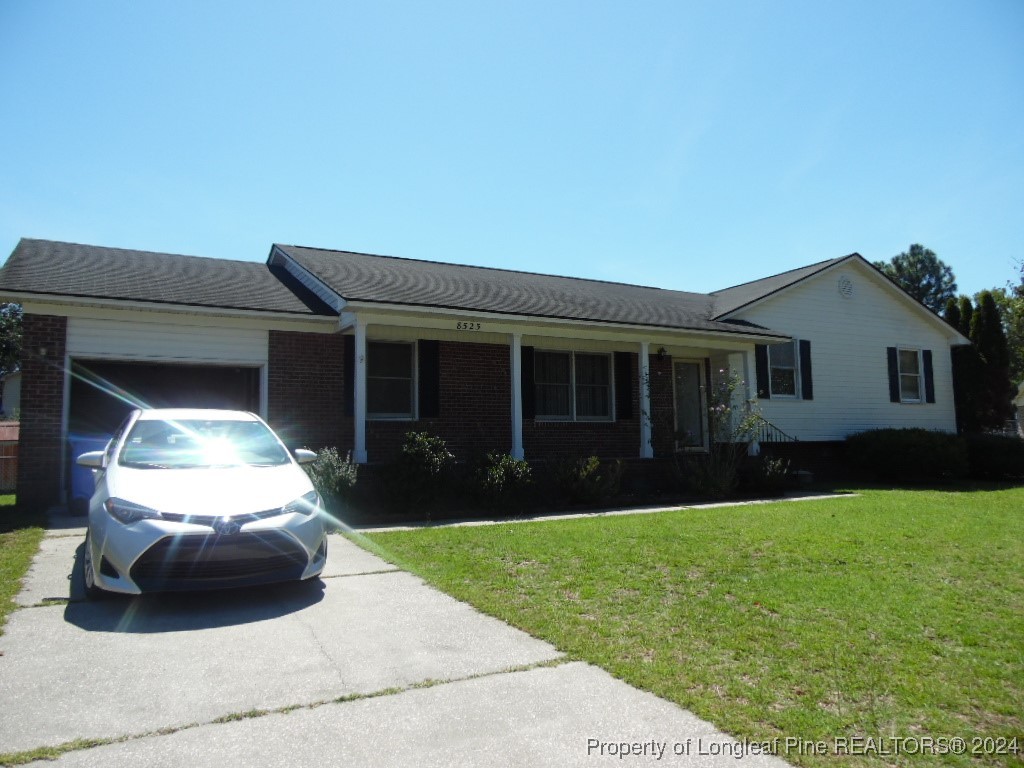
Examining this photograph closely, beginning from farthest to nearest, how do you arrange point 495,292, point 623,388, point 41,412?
1. point 623,388
2. point 495,292
3. point 41,412

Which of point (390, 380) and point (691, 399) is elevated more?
point (390, 380)

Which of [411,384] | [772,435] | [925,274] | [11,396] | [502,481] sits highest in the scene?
[925,274]

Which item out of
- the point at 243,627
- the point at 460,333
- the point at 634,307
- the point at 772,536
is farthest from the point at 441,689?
the point at 634,307

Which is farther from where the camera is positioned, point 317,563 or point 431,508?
point 431,508

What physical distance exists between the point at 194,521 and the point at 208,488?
1.60ft

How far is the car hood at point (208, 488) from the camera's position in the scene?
5105mm

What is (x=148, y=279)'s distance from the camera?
11.9 meters

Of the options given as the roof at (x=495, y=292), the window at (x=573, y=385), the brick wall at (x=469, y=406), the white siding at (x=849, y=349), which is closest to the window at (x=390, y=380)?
the brick wall at (x=469, y=406)

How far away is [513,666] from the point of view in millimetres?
3881

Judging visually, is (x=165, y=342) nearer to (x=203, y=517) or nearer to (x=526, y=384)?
(x=526, y=384)

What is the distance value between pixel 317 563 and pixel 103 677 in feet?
6.31

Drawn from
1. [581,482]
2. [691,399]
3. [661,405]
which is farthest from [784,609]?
[691,399]

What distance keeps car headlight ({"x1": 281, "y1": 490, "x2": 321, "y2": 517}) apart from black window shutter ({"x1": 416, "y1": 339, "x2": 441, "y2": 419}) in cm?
715

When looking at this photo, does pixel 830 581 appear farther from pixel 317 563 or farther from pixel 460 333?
pixel 460 333
